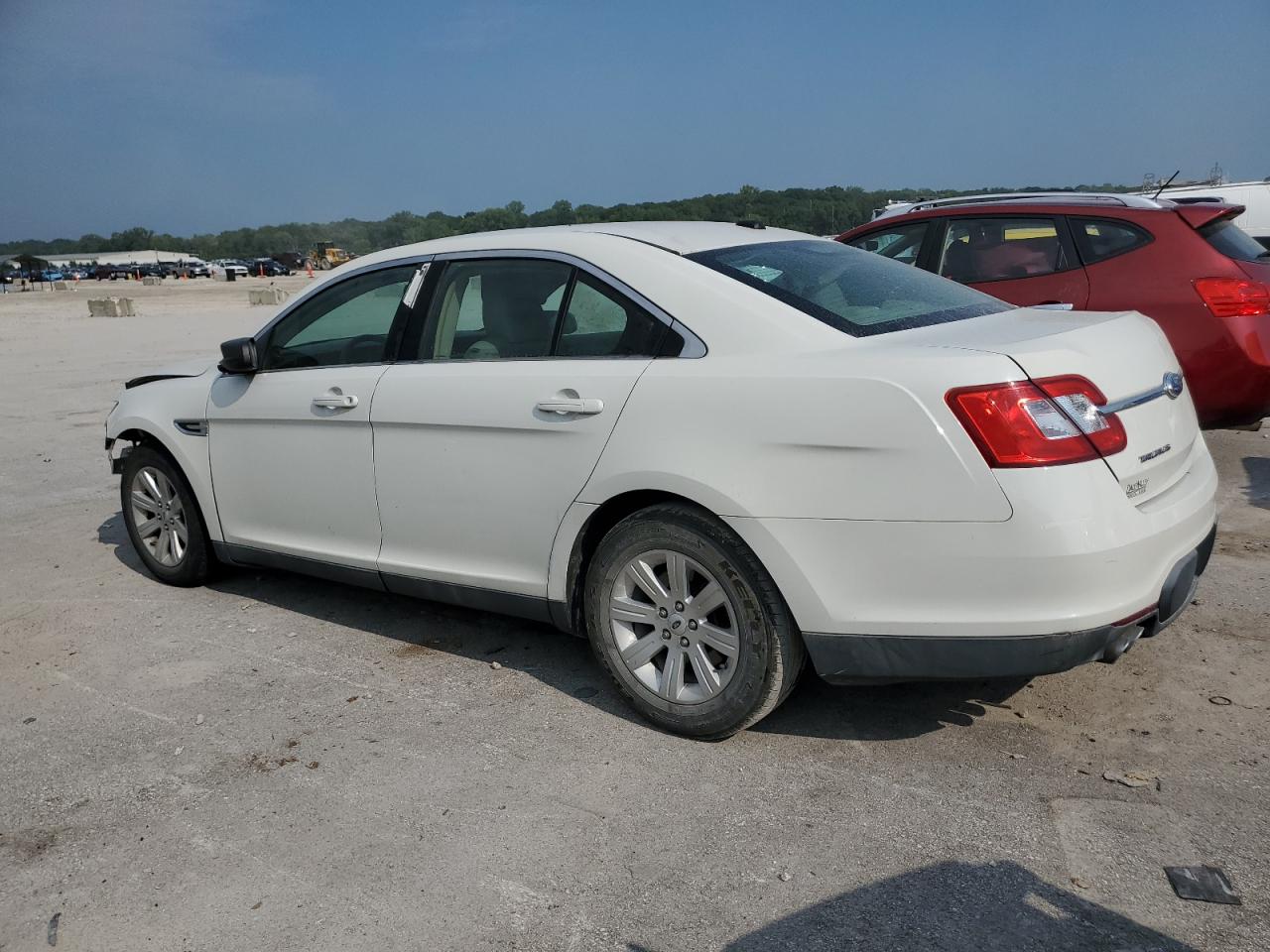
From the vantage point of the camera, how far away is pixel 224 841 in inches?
126

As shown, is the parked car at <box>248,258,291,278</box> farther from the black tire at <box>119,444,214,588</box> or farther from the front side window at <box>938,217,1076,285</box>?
the black tire at <box>119,444,214,588</box>

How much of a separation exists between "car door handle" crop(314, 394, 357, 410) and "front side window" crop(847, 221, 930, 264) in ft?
14.6

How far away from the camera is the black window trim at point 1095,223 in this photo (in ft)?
22.2

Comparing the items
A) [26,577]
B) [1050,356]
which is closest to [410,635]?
[26,577]

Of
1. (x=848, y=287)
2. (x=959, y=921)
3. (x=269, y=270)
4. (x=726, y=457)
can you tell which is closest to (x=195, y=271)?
(x=269, y=270)

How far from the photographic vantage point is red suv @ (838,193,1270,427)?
638 cm

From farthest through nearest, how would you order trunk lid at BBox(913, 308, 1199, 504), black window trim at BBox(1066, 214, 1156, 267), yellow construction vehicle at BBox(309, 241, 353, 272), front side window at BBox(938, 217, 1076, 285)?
yellow construction vehicle at BBox(309, 241, 353, 272)
front side window at BBox(938, 217, 1076, 285)
black window trim at BBox(1066, 214, 1156, 267)
trunk lid at BBox(913, 308, 1199, 504)

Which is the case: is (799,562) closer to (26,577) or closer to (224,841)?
(224,841)

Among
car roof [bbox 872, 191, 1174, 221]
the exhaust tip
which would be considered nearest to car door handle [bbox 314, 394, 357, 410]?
the exhaust tip

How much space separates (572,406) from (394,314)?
1196 mm

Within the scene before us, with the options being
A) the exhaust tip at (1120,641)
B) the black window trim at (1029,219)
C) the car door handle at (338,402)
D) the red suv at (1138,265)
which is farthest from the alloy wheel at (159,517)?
the red suv at (1138,265)

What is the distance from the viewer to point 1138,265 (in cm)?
675

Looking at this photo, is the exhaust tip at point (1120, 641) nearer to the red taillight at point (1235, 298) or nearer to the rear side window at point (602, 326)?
the rear side window at point (602, 326)

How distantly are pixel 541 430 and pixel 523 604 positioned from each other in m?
0.67
